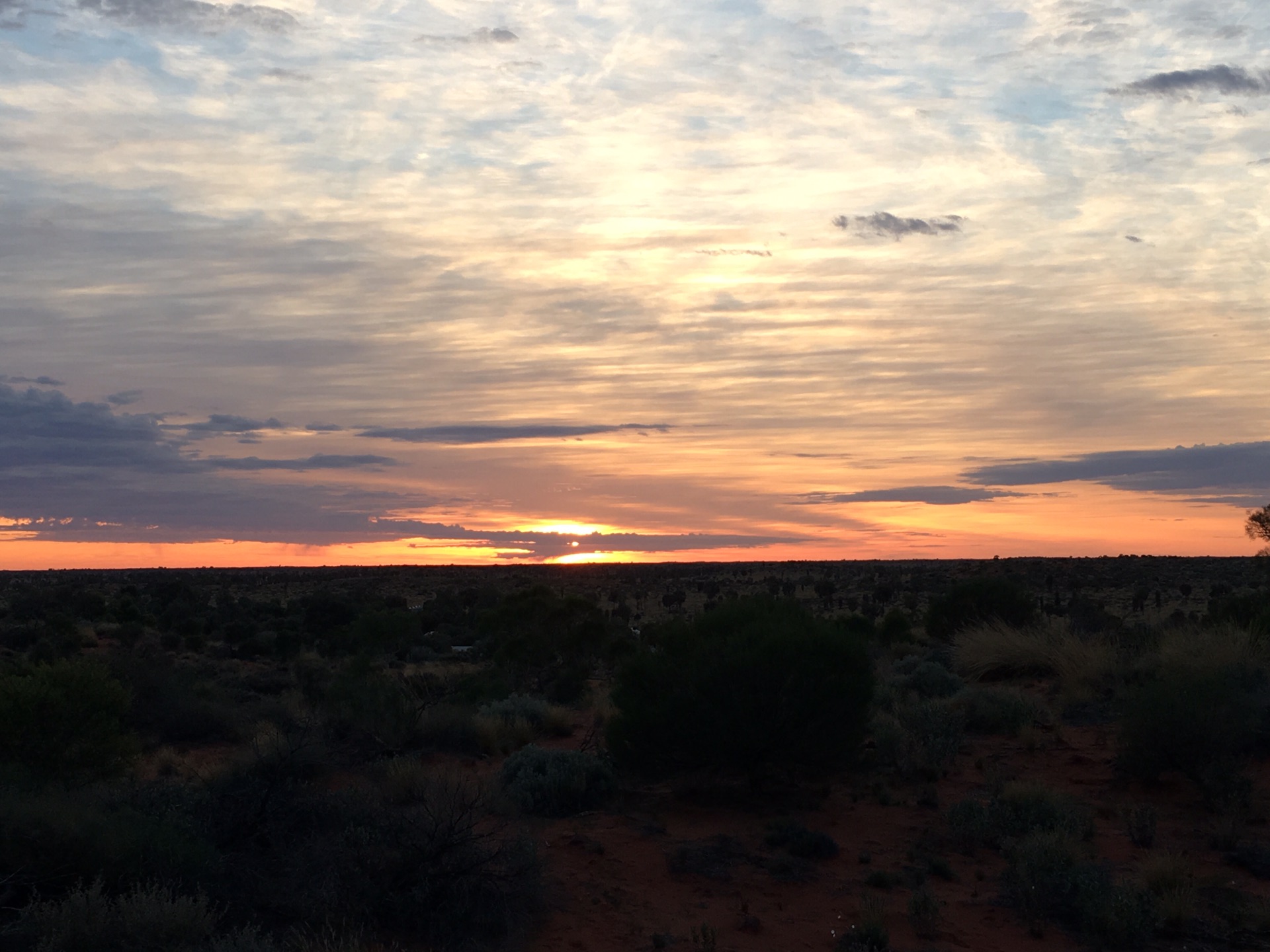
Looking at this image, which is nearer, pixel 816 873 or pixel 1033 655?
pixel 816 873

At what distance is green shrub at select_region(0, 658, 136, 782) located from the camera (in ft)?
46.9

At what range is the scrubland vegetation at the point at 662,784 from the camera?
10.1 metres

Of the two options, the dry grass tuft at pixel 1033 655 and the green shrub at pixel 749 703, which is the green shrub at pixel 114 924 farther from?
the dry grass tuft at pixel 1033 655

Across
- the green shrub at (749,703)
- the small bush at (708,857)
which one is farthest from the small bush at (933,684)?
the small bush at (708,857)

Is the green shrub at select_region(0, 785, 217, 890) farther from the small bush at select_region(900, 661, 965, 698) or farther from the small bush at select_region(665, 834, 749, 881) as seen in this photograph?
the small bush at select_region(900, 661, 965, 698)

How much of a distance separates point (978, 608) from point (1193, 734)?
683 inches

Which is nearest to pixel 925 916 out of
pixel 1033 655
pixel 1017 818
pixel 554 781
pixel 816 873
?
pixel 816 873

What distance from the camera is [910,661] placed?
85.8 ft

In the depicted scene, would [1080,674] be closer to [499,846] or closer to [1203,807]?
[1203,807]

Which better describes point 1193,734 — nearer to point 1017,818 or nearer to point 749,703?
point 1017,818

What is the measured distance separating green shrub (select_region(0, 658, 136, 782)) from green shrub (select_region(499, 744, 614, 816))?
523 cm

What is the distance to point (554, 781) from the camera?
15742 mm

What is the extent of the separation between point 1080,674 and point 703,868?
12.7 metres

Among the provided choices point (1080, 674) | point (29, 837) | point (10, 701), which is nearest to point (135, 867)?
point (29, 837)
